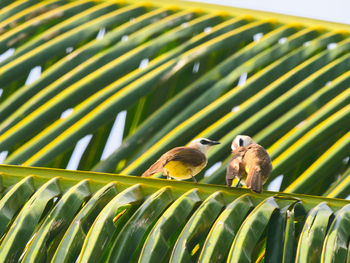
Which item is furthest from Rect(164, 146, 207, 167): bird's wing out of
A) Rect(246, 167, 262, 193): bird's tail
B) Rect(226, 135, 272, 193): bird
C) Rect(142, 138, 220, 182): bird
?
Rect(246, 167, 262, 193): bird's tail

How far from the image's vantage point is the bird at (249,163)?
326cm

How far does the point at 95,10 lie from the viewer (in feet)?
12.9

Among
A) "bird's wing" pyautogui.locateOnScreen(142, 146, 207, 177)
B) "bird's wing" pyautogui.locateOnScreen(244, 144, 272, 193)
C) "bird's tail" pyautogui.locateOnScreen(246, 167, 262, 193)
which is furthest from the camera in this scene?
"bird's wing" pyautogui.locateOnScreen(142, 146, 207, 177)

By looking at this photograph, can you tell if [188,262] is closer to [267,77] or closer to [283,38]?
[267,77]

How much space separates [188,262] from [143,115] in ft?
4.51

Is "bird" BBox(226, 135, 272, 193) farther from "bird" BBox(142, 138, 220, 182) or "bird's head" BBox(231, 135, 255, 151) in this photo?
"bird" BBox(142, 138, 220, 182)

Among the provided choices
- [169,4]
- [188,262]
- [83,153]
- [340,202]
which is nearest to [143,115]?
[83,153]

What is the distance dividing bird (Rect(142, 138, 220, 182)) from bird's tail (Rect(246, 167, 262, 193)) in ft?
0.70

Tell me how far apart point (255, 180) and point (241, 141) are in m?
0.45

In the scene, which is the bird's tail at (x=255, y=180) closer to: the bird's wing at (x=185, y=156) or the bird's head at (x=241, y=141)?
the bird's head at (x=241, y=141)

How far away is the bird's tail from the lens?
306cm

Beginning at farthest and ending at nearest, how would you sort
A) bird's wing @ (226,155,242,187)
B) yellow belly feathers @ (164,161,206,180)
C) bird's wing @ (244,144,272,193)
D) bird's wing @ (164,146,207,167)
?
yellow belly feathers @ (164,161,206,180) < bird's wing @ (164,146,207,167) < bird's wing @ (226,155,242,187) < bird's wing @ (244,144,272,193)

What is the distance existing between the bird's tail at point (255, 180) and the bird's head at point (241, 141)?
0.13m

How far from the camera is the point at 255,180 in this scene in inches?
128
